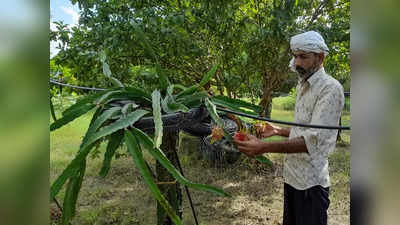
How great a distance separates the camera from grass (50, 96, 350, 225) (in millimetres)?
2299

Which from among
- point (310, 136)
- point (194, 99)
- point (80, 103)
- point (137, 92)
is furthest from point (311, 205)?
point (80, 103)

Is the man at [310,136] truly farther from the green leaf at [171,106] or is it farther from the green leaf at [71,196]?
the green leaf at [71,196]

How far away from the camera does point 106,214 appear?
2.36 metres

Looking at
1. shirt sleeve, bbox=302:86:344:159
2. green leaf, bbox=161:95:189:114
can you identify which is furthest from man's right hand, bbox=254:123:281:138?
green leaf, bbox=161:95:189:114

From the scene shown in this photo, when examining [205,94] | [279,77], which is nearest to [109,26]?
[205,94]

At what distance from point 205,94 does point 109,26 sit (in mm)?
995

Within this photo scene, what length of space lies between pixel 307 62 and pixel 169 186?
2.17 ft

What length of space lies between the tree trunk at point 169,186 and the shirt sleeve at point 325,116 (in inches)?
18.6

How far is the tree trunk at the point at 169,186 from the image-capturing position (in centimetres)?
93

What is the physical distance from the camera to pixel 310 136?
946 mm

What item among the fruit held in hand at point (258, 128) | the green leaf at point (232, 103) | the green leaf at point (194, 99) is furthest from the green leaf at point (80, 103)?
the fruit held in hand at point (258, 128)

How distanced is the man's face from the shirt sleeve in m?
0.11

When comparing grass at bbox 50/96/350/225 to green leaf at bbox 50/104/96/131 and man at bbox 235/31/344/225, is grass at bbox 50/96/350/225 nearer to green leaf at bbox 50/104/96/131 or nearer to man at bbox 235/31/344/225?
man at bbox 235/31/344/225
